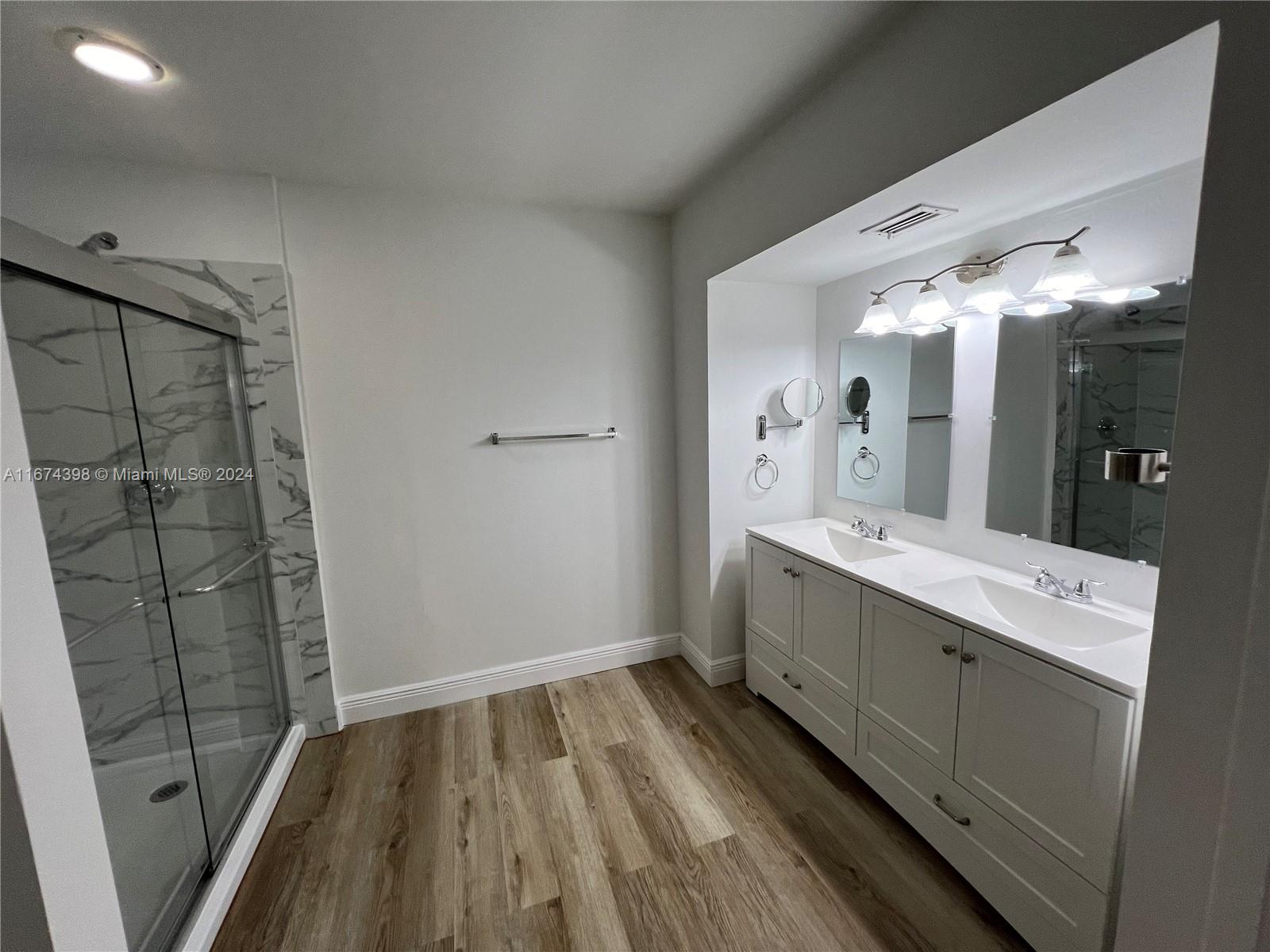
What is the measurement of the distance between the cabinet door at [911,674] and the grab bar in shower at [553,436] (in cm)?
140

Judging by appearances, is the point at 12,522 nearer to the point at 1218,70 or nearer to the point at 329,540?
the point at 329,540

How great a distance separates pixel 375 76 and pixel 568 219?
3.53ft

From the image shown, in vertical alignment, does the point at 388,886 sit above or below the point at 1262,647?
below

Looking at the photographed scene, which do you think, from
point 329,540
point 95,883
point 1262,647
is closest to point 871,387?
point 1262,647

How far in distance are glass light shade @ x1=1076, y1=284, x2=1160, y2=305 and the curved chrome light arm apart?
0.56 feet

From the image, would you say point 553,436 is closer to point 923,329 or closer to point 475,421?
point 475,421

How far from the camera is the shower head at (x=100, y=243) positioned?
5.80 ft

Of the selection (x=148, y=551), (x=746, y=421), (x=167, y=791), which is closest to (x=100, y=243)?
(x=148, y=551)

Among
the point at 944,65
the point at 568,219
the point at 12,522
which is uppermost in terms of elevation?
the point at 568,219

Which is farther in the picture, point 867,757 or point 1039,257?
point 867,757

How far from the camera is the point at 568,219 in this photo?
7.93 ft

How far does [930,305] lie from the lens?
184cm

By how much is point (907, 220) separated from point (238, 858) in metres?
2.95

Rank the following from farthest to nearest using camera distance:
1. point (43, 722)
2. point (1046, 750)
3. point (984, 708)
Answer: point (984, 708)
point (1046, 750)
point (43, 722)
